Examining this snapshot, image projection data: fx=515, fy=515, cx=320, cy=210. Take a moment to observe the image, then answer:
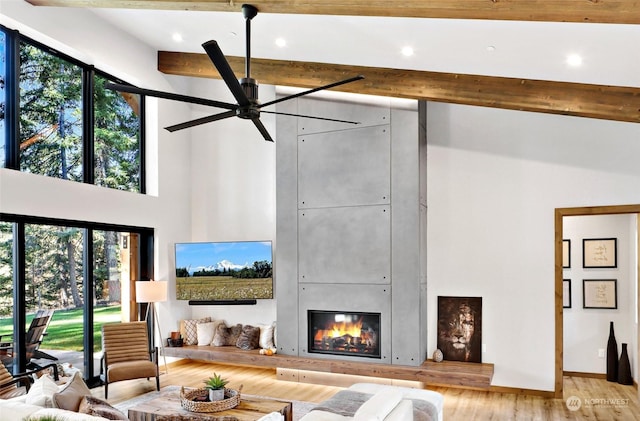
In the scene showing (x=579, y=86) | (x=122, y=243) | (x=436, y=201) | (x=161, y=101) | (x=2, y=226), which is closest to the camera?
(x=579, y=86)

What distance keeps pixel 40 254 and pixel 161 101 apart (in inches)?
111

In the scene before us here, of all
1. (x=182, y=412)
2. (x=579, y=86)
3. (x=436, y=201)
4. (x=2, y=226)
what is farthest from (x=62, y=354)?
(x=579, y=86)

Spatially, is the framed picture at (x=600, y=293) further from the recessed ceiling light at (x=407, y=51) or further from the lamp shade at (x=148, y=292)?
the lamp shade at (x=148, y=292)

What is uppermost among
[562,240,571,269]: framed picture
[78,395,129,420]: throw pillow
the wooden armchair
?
[562,240,571,269]: framed picture

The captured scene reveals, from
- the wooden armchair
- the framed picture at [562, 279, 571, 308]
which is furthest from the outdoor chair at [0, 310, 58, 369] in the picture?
the framed picture at [562, 279, 571, 308]

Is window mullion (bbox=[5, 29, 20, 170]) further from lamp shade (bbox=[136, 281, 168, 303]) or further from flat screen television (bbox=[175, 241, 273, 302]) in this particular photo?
flat screen television (bbox=[175, 241, 273, 302])

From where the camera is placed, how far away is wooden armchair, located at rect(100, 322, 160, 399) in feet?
18.3

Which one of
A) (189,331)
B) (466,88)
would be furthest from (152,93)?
(189,331)

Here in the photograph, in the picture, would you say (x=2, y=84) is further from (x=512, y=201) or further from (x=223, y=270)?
(x=512, y=201)

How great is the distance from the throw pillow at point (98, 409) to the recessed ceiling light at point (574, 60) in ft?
13.3

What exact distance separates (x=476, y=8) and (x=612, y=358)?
5.10 meters

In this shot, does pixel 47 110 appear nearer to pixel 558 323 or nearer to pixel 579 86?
pixel 579 86

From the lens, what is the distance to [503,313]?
596cm

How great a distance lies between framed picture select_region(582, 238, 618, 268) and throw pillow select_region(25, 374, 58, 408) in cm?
618
